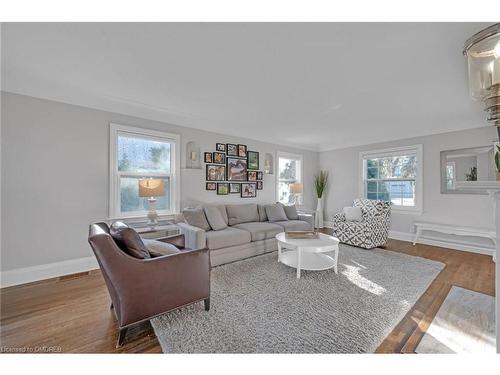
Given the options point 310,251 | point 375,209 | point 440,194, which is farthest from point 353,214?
point 310,251

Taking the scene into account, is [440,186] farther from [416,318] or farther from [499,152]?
[499,152]

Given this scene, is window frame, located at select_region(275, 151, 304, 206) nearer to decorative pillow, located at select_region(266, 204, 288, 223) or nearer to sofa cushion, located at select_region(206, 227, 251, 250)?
decorative pillow, located at select_region(266, 204, 288, 223)

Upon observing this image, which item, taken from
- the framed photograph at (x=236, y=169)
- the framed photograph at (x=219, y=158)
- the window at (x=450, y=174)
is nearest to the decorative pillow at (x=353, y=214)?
the window at (x=450, y=174)

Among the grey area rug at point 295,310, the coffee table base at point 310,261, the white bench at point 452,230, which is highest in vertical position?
the white bench at point 452,230

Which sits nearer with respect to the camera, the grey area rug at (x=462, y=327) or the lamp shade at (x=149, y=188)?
the grey area rug at (x=462, y=327)

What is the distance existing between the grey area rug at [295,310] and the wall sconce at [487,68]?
1645mm

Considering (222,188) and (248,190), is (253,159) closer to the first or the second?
(248,190)

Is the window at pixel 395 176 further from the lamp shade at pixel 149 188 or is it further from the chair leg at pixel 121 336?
the chair leg at pixel 121 336

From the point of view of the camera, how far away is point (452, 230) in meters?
3.90

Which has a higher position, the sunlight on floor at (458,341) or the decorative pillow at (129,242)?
the decorative pillow at (129,242)

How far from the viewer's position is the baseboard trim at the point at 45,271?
2479mm

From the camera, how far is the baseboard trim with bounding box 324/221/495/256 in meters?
3.76

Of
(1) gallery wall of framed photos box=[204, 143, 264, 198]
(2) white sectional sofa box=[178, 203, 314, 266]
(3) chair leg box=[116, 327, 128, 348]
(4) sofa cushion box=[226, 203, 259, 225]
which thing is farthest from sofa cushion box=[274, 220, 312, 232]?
(3) chair leg box=[116, 327, 128, 348]

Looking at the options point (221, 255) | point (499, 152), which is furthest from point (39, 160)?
point (499, 152)
